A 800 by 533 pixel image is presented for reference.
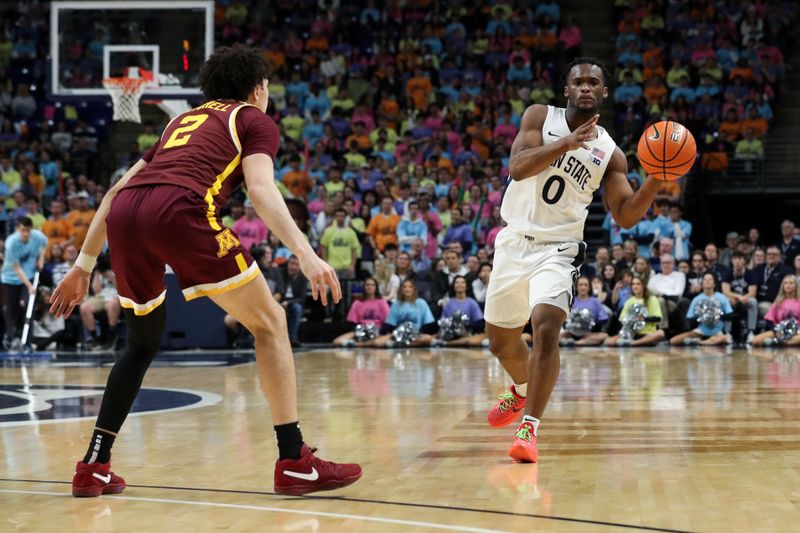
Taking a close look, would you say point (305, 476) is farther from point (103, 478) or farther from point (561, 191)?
point (561, 191)

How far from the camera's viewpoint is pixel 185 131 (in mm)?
5027

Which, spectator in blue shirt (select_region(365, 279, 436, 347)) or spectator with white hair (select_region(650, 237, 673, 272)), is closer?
spectator in blue shirt (select_region(365, 279, 436, 347))

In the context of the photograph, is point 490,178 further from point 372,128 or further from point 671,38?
point 671,38

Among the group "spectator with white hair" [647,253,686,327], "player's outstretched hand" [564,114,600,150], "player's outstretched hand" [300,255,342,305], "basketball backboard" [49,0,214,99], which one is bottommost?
"spectator with white hair" [647,253,686,327]

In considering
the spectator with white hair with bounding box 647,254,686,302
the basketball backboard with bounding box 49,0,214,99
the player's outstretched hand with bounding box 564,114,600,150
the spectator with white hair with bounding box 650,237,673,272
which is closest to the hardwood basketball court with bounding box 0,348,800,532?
the player's outstretched hand with bounding box 564,114,600,150

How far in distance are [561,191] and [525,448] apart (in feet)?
5.10

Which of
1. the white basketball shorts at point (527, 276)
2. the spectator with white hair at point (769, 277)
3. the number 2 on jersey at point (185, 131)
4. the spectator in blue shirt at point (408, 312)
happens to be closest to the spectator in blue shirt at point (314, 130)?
the spectator in blue shirt at point (408, 312)

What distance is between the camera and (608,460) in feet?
18.8

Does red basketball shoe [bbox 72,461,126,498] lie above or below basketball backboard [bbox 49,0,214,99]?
below

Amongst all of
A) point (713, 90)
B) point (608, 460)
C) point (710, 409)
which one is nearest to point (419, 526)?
point (608, 460)

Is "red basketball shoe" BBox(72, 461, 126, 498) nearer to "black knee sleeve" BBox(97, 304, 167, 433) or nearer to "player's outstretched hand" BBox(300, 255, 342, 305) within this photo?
"black knee sleeve" BBox(97, 304, 167, 433)

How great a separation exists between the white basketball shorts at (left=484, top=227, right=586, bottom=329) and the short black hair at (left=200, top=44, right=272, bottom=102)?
1.97m

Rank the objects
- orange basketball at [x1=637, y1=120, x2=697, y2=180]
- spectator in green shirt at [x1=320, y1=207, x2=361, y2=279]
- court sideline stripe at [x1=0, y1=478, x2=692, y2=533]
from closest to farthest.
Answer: court sideline stripe at [x1=0, y1=478, x2=692, y2=533], orange basketball at [x1=637, y1=120, x2=697, y2=180], spectator in green shirt at [x1=320, y1=207, x2=361, y2=279]

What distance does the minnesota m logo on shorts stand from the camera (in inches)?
187
